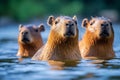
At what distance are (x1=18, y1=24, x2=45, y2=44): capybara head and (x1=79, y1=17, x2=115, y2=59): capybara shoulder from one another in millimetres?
1610

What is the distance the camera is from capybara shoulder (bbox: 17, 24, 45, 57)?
682 inches

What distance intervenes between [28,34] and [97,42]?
216 centimetres

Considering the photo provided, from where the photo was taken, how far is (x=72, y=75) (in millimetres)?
11844

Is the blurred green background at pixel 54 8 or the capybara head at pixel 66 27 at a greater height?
the blurred green background at pixel 54 8

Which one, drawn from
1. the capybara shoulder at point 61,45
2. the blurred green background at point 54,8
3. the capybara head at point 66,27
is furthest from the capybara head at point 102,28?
the blurred green background at point 54,8

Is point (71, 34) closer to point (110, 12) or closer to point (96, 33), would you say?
point (96, 33)

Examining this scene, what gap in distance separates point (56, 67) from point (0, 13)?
105ft

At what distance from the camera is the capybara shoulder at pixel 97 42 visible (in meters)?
15.6

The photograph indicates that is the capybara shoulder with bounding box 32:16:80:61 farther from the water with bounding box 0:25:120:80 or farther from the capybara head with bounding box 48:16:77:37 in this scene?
the water with bounding box 0:25:120:80

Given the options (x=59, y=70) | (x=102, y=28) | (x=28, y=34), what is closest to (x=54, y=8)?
(x=28, y=34)

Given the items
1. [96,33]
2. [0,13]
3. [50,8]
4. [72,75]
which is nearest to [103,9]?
[50,8]

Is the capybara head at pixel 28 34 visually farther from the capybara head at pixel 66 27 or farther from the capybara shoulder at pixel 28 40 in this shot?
the capybara head at pixel 66 27

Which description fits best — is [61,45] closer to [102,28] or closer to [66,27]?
[66,27]

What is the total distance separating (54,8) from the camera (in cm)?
4559
